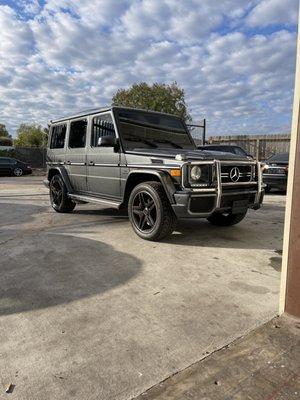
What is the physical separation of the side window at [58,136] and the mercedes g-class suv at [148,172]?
0.07ft

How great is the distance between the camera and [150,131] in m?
6.68

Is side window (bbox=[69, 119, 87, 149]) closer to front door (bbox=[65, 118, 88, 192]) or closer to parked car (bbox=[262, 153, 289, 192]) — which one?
front door (bbox=[65, 118, 88, 192])

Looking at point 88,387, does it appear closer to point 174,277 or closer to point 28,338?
point 28,338

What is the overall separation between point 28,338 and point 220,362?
55.0 inches

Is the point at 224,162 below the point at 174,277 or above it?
above

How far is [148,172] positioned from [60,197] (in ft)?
10.9

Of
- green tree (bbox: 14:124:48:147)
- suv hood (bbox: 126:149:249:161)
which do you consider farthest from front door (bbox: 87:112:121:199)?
green tree (bbox: 14:124:48:147)

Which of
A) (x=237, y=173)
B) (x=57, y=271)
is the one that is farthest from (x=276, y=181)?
(x=57, y=271)

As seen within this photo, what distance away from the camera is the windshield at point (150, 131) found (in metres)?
6.44

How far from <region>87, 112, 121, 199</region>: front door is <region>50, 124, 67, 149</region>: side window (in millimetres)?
1320

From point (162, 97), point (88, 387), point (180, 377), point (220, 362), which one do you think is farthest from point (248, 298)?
point (162, 97)

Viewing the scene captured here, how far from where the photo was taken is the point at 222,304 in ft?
11.4

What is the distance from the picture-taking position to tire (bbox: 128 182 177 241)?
537 centimetres

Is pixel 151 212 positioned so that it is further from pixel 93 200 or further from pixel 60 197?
pixel 60 197
